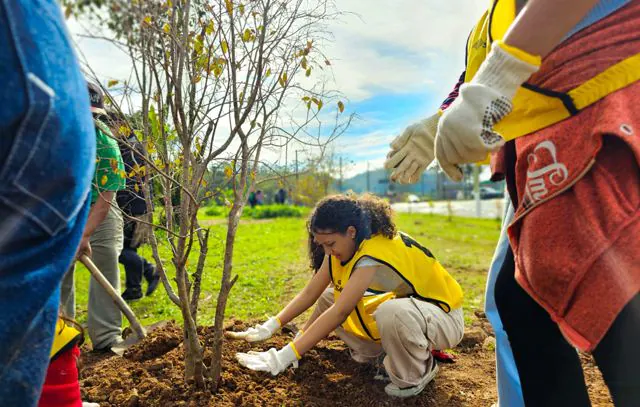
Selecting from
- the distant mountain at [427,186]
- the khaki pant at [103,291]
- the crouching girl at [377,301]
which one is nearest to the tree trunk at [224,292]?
the crouching girl at [377,301]

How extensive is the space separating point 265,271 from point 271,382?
414 centimetres

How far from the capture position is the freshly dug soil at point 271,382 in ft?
6.98

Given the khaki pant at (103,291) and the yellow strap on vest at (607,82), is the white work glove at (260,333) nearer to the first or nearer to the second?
the khaki pant at (103,291)

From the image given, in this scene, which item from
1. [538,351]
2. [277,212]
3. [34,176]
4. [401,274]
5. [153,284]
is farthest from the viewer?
[277,212]

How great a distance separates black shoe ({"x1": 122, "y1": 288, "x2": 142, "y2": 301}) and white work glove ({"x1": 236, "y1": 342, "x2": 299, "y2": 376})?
255 cm

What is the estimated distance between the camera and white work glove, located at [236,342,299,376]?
2.29 m

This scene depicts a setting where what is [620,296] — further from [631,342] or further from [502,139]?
[502,139]


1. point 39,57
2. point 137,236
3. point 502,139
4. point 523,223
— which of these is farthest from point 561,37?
point 137,236

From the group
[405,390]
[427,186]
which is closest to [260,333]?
[405,390]

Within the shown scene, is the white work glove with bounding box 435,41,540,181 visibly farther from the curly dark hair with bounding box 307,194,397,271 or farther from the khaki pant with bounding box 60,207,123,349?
the khaki pant with bounding box 60,207,123,349

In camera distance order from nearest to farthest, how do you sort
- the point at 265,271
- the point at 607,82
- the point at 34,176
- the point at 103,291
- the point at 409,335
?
the point at 34,176
the point at 607,82
the point at 409,335
the point at 103,291
the point at 265,271

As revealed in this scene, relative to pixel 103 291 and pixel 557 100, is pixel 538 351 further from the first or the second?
pixel 103 291

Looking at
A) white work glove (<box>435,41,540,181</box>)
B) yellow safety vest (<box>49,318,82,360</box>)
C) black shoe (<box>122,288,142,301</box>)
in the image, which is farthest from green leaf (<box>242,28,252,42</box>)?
black shoe (<box>122,288,142,301</box>)

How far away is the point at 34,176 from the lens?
2.57ft
